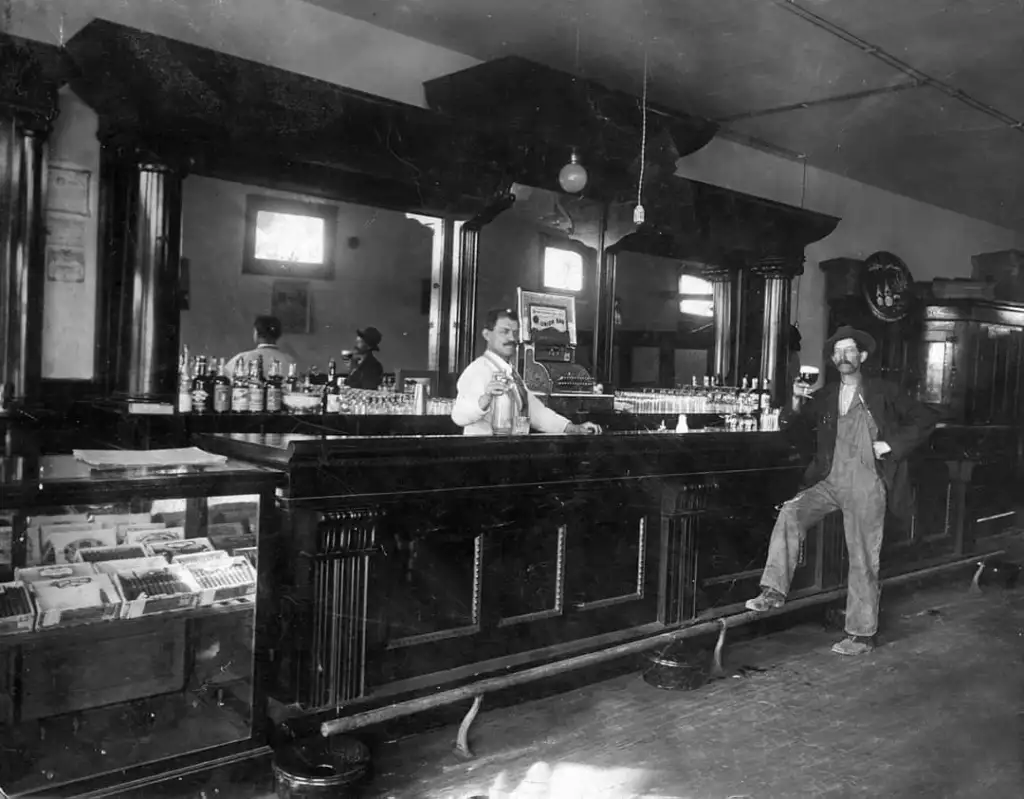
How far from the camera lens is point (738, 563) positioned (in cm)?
419

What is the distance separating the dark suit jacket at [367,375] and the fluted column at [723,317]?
300cm

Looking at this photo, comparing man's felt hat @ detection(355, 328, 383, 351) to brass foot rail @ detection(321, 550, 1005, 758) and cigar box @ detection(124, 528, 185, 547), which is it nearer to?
brass foot rail @ detection(321, 550, 1005, 758)

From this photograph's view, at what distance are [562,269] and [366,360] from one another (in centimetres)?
167

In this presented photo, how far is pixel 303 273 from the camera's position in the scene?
570 centimetres

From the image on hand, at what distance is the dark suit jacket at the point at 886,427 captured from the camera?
4207 mm

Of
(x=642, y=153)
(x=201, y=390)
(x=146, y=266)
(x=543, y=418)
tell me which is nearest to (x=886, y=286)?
(x=642, y=153)

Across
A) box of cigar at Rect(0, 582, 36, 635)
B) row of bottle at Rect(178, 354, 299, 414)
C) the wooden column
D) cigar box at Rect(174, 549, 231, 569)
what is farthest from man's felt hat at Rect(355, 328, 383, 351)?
box of cigar at Rect(0, 582, 36, 635)

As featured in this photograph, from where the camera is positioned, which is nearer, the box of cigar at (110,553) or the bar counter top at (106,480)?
the bar counter top at (106,480)

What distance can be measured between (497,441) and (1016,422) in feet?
22.8

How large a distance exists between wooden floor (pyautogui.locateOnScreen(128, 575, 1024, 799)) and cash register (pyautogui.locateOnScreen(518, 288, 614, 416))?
1.71 m

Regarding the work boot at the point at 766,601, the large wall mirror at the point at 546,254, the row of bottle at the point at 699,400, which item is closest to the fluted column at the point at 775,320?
the row of bottle at the point at 699,400

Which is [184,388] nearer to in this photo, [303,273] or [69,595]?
[69,595]

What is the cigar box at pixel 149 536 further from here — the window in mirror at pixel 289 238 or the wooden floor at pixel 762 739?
the window in mirror at pixel 289 238

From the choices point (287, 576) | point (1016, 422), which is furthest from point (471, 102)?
point (1016, 422)
